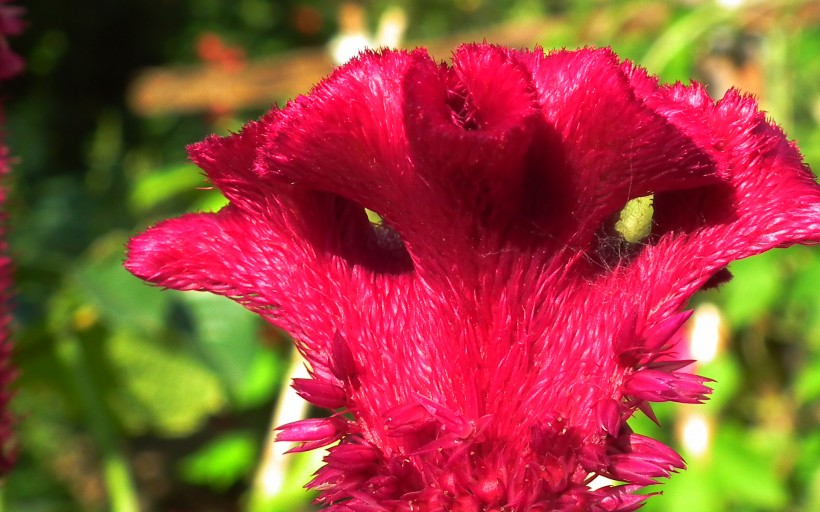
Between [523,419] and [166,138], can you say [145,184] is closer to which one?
[523,419]

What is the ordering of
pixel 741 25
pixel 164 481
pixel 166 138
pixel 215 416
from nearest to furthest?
pixel 741 25
pixel 215 416
pixel 164 481
pixel 166 138

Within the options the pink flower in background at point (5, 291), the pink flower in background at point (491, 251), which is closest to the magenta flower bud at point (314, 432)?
the pink flower in background at point (491, 251)

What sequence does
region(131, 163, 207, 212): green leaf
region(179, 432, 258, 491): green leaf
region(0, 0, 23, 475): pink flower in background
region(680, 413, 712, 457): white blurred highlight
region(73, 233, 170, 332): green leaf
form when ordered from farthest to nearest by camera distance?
region(179, 432, 258, 491): green leaf
region(131, 163, 207, 212): green leaf
region(680, 413, 712, 457): white blurred highlight
region(73, 233, 170, 332): green leaf
region(0, 0, 23, 475): pink flower in background

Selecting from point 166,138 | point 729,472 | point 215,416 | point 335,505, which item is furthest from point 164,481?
point 335,505

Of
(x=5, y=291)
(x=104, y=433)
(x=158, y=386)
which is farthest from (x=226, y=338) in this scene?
(x=158, y=386)

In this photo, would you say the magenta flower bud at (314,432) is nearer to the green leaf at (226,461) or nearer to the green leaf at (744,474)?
the green leaf at (744,474)

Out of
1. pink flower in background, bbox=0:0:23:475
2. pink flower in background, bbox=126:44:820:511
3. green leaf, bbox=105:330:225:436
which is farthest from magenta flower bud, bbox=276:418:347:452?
green leaf, bbox=105:330:225:436

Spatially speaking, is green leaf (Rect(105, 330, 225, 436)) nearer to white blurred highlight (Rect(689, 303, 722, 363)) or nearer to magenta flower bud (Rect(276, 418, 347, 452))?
white blurred highlight (Rect(689, 303, 722, 363))
